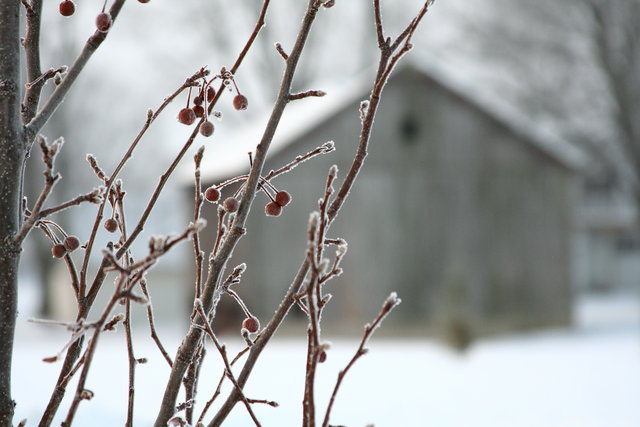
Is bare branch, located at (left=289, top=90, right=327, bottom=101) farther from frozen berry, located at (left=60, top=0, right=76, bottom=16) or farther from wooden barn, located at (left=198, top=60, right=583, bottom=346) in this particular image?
wooden barn, located at (left=198, top=60, right=583, bottom=346)

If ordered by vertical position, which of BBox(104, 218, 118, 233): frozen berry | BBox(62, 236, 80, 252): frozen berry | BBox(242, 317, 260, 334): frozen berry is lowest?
BBox(242, 317, 260, 334): frozen berry

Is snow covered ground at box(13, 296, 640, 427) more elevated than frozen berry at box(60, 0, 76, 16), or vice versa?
snow covered ground at box(13, 296, 640, 427)

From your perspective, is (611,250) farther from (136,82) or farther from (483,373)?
(483,373)

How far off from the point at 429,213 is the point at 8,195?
12309mm

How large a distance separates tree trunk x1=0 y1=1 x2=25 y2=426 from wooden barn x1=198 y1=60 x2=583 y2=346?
37.4 feet

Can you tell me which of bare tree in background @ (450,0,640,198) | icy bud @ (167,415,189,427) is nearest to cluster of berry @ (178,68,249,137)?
icy bud @ (167,415,189,427)

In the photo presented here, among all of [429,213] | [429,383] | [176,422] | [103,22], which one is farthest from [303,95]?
[429,213]

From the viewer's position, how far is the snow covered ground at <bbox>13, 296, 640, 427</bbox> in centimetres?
630

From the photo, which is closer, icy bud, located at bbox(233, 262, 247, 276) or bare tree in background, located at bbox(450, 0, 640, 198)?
icy bud, located at bbox(233, 262, 247, 276)

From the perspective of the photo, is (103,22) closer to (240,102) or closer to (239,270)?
(240,102)

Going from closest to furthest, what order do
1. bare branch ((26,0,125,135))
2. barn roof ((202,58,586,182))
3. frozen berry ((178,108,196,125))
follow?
bare branch ((26,0,125,135)), frozen berry ((178,108,196,125)), barn roof ((202,58,586,182))

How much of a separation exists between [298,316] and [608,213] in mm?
19779

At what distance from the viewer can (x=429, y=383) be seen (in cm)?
864

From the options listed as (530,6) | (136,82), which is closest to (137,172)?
(136,82)
